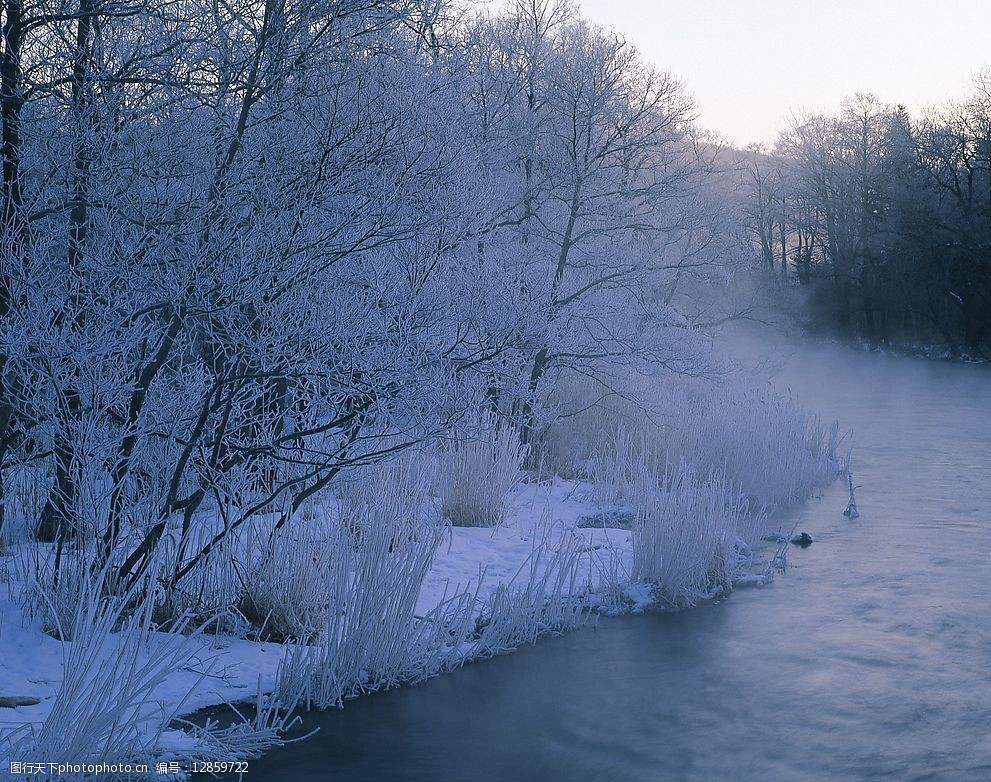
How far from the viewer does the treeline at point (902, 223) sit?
36.9 metres

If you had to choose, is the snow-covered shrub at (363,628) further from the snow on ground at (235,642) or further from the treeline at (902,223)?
the treeline at (902,223)

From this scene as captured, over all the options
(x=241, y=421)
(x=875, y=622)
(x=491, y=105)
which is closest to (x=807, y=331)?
(x=491, y=105)

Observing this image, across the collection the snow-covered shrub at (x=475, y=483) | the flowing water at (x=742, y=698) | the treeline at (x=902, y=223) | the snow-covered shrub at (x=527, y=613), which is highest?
the treeline at (x=902, y=223)

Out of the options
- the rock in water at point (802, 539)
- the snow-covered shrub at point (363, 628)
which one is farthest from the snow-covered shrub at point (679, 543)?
the snow-covered shrub at point (363, 628)

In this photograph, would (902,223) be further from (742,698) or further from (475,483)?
(742,698)

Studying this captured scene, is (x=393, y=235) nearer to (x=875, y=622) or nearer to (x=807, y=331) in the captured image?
(x=875, y=622)

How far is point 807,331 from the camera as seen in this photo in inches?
1682

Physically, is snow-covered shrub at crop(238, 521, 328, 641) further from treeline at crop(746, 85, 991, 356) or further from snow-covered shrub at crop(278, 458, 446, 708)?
treeline at crop(746, 85, 991, 356)

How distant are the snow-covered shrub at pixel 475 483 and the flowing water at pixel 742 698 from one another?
2.26 metres

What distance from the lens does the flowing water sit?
5617 mm

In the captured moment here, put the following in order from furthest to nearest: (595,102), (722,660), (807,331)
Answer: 1. (807,331)
2. (595,102)
3. (722,660)

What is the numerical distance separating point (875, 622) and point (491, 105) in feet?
29.6

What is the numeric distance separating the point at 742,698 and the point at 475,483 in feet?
12.5

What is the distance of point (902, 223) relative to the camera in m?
38.6
